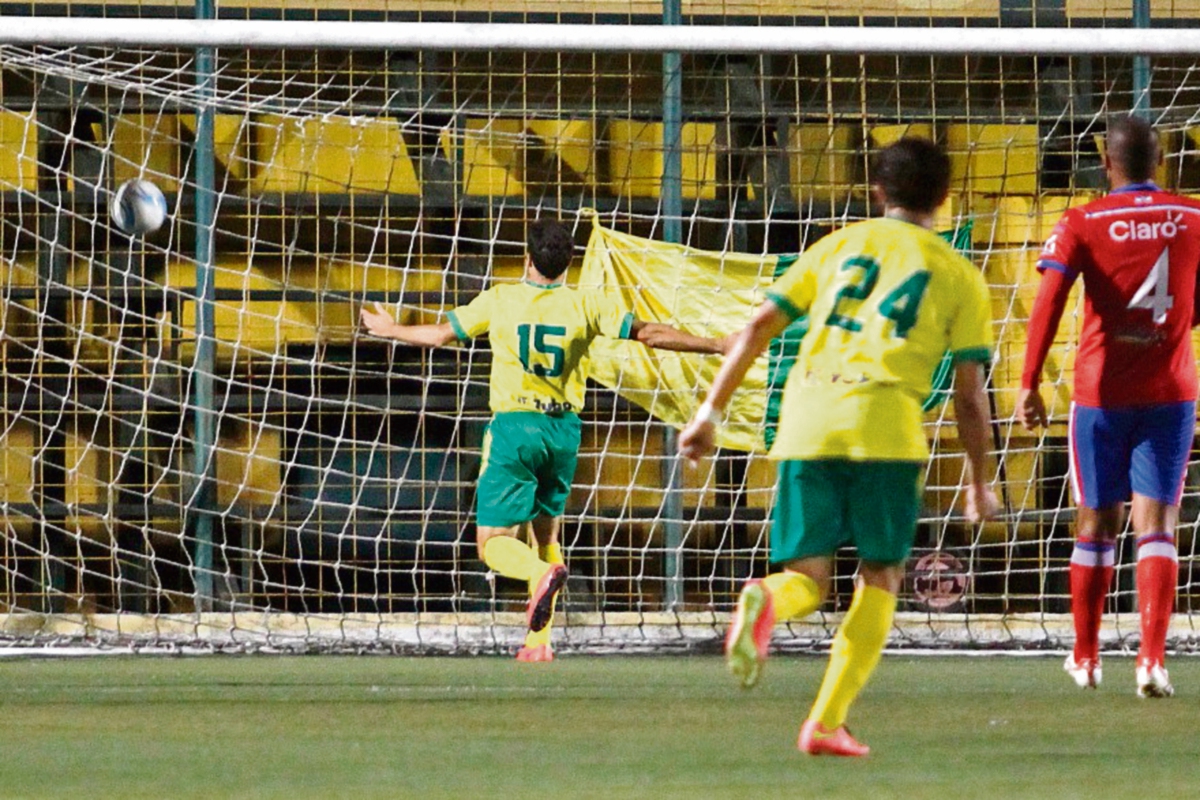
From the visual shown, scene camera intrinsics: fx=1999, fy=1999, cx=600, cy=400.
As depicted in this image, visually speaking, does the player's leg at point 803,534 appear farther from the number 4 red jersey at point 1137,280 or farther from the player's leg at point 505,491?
the player's leg at point 505,491

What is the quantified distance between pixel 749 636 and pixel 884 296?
85cm

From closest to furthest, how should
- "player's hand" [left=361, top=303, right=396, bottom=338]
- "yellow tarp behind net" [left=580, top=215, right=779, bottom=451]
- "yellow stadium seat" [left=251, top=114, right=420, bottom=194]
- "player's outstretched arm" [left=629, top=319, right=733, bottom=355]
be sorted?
1. "player's outstretched arm" [left=629, top=319, right=733, bottom=355]
2. "player's hand" [left=361, top=303, right=396, bottom=338]
3. "yellow tarp behind net" [left=580, top=215, right=779, bottom=451]
4. "yellow stadium seat" [left=251, top=114, right=420, bottom=194]

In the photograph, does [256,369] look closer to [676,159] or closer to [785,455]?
[676,159]

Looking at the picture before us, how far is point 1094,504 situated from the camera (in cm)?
620

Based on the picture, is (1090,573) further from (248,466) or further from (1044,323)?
(248,466)

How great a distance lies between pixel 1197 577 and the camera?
9.85m

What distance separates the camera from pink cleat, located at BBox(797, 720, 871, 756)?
4508 mm

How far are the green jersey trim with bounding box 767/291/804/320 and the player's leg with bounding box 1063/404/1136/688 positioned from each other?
1.89m

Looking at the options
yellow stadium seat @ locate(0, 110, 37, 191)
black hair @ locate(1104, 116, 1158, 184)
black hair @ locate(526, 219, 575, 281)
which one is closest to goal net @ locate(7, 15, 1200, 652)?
yellow stadium seat @ locate(0, 110, 37, 191)

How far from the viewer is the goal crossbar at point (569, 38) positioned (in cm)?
709

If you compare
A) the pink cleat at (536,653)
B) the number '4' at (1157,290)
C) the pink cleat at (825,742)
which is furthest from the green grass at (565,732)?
the number '4' at (1157,290)

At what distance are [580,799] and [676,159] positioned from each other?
18.8 feet

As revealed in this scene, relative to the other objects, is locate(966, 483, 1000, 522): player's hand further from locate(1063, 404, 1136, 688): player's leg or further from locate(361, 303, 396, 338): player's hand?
locate(361, 303, 396, 338): player's hand

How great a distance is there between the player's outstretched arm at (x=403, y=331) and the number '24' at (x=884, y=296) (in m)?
3.22
